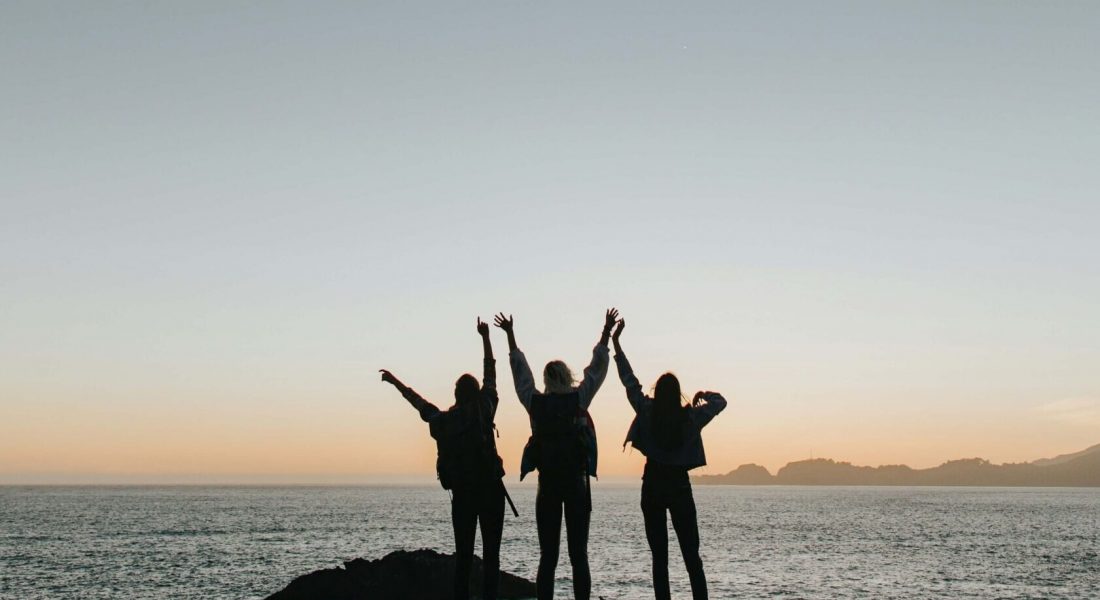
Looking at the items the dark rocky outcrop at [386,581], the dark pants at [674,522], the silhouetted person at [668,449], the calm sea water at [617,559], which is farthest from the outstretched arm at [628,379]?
the calm sea water at [617,559]

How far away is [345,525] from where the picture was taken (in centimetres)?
9819

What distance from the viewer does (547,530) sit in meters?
8.55

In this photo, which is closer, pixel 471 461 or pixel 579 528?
pixel 579 528

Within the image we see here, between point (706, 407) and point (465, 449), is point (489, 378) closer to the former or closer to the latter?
point (465, 449)

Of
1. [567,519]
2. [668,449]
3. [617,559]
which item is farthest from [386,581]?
[617,559]

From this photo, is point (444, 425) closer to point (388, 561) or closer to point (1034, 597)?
point (388, 561)

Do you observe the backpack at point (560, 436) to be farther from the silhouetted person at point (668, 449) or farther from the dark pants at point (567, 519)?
the silhouetted person at point (668, 449)

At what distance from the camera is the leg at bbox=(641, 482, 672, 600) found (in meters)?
8.99

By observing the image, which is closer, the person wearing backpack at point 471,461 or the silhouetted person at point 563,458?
the silhouetted person at point 563,458

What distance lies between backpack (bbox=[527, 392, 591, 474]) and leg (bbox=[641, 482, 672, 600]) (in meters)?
0.92

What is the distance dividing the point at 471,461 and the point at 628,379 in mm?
1788

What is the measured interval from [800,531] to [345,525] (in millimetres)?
48921

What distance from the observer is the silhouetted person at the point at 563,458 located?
848cm

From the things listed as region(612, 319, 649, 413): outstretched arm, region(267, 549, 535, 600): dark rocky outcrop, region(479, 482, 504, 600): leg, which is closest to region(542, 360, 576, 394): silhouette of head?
region(612, 319, 649, 413): outstretched arm
